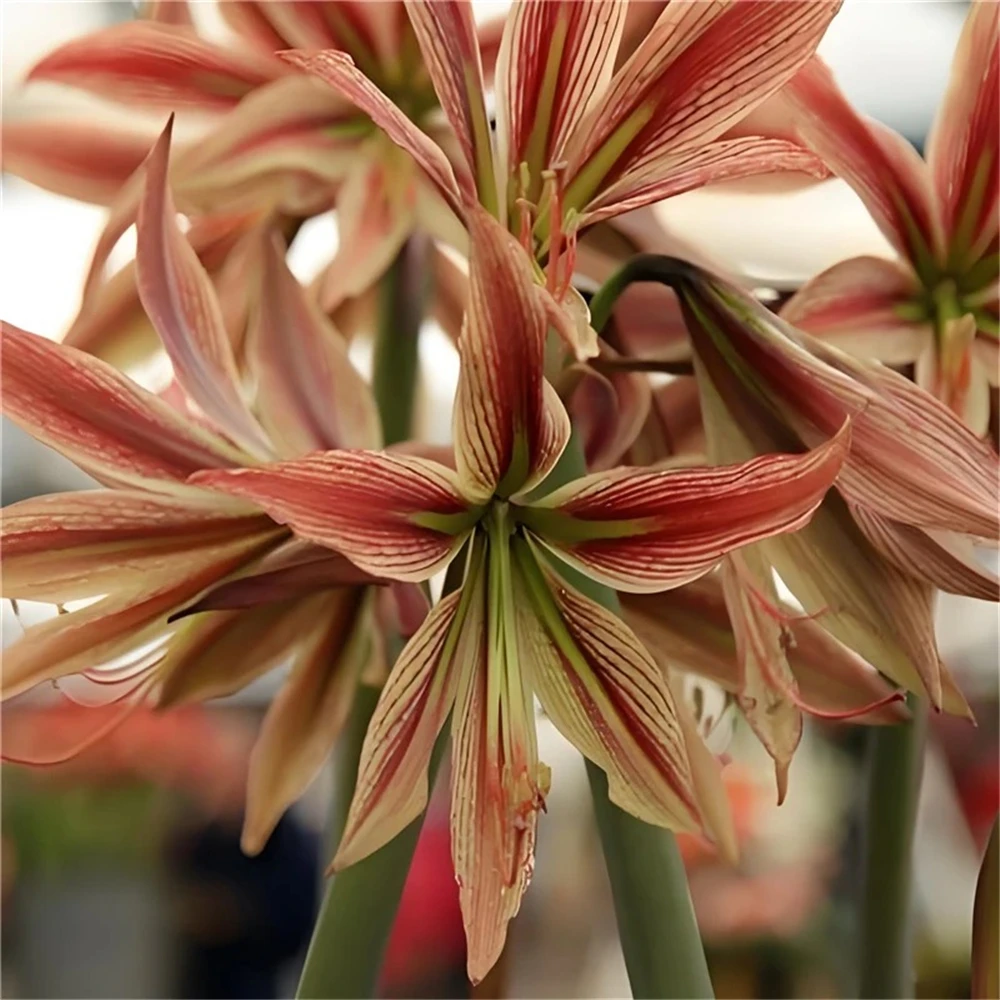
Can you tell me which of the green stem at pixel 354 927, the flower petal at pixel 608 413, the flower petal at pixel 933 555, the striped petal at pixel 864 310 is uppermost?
the striped petal at pixel 864 310

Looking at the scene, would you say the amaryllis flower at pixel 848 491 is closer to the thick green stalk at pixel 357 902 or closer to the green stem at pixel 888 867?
the green stem at pixel 888 867

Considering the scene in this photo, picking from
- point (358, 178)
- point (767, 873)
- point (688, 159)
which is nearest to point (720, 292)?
point (688, 159)

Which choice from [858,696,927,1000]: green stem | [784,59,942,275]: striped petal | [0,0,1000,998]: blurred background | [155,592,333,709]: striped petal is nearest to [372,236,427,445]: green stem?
[0,0,1000,998]: blurred background

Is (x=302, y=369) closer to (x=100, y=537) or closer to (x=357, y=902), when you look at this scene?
(x=100, y=537)

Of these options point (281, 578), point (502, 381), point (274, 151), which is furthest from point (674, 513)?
point (274, 151)

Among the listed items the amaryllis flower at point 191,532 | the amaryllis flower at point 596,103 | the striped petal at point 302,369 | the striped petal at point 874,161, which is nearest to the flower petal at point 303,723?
the amaryllis flower at point 191,532

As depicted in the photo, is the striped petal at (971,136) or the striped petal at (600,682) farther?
the striped petal at (971,136)
